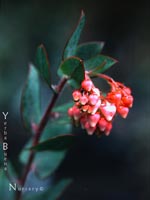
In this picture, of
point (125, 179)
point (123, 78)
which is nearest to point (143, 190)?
point (125, 179)

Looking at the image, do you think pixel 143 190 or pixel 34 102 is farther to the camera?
pixel 143 190

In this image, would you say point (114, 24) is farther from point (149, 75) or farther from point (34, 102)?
point (34, 102)

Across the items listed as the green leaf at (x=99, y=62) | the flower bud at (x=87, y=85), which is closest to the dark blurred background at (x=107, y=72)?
the green leaf at (x=99, y=62)

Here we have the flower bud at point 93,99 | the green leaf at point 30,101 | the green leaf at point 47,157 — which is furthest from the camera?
the green leaf at point 47,157

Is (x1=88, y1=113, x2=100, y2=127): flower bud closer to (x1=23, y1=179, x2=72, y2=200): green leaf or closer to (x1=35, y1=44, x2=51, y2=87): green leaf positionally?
(x1=35, y1=44, x2=51, y2=87): green leaf

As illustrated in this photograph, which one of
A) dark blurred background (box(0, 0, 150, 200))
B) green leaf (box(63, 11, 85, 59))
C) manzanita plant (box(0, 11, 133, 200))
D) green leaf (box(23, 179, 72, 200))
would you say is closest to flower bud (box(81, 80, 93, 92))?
manzanita plant (box(0, 11, 133, 200))

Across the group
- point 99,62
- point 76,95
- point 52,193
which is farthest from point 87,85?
point 52,193

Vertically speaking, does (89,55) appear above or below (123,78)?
below

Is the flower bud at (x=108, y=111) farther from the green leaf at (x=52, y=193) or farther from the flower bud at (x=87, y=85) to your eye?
the green leaf at (x=52, y=193)
